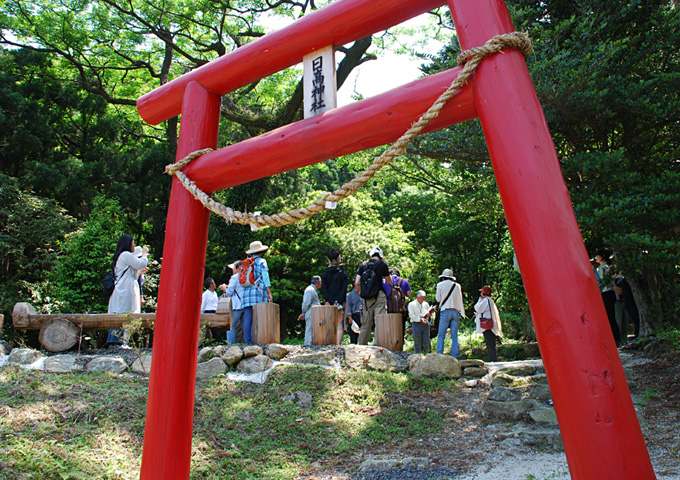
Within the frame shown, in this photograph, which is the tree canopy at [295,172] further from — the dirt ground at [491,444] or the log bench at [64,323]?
the log bench at [64,323]

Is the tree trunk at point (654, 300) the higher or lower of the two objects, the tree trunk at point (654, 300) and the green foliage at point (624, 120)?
the lower

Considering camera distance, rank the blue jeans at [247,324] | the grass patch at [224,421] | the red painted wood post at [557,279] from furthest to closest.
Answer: the blue jeans at [247,324] < the grass patch at [224,421] < the red painted wood post at [557,279]

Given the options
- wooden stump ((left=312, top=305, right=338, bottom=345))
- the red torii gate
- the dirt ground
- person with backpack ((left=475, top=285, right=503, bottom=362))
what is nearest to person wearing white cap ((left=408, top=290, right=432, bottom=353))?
person with backpack ((left=475, top=285, right=503, bottom=362))

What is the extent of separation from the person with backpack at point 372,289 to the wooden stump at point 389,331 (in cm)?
36

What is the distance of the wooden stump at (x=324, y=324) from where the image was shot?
7027 mm

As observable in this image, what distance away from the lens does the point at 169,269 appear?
9.49 feet

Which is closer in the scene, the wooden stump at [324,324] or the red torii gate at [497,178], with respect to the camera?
the red torii gate at [497,178]

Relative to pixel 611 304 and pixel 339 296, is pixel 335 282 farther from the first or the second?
pixel 611 304

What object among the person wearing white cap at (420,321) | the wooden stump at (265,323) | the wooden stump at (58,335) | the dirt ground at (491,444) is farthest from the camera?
the person wearing white cap at (420,321)

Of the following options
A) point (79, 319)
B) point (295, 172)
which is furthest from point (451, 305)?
point (295, 172)

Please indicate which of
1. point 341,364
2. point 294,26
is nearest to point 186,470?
point 294,26

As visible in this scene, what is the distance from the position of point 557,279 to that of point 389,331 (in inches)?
208

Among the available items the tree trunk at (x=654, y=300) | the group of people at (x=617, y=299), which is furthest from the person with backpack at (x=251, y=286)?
the tree trunk at (x=654, y=300)

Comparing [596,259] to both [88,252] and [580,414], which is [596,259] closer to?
[580,414]
